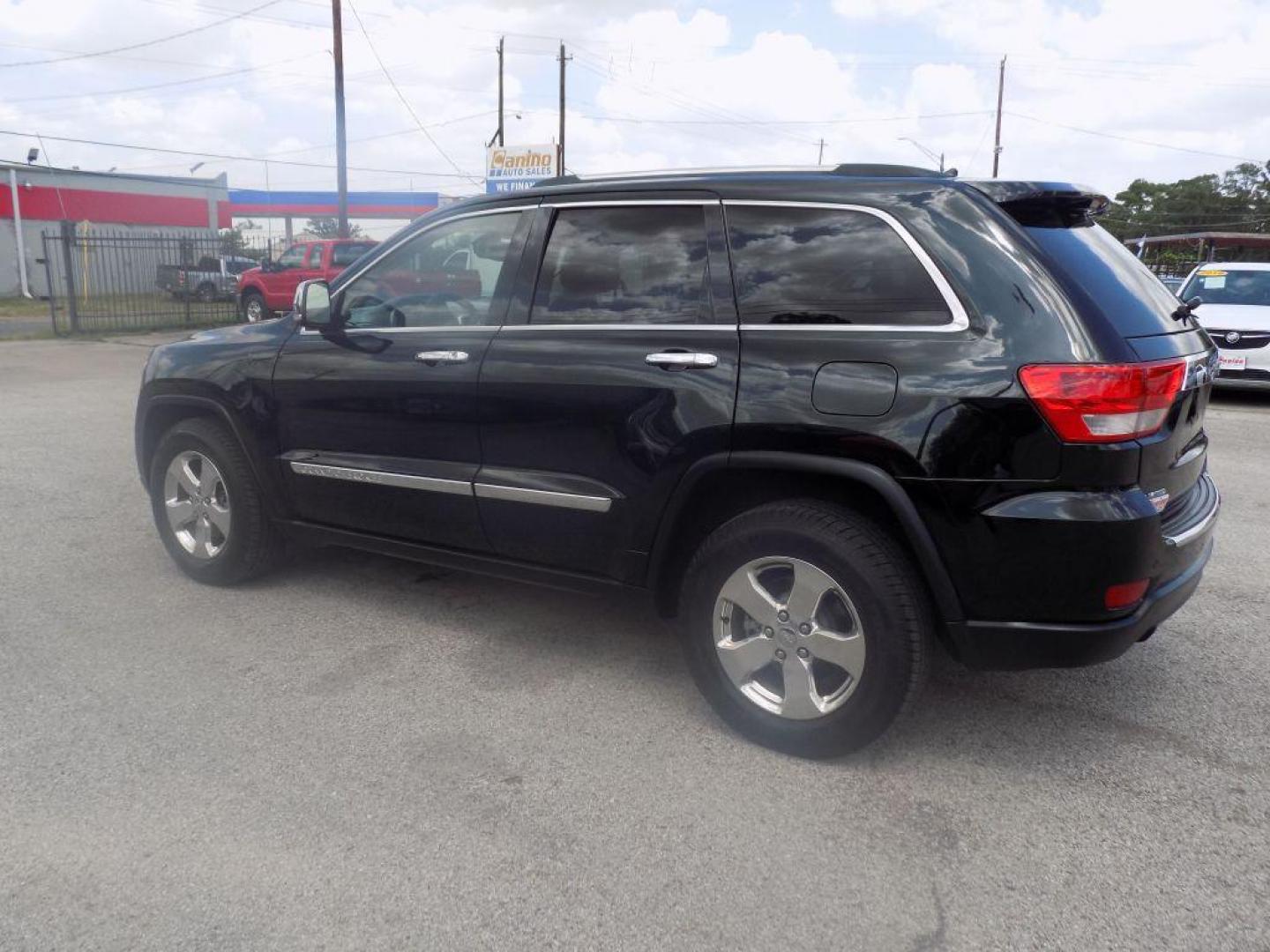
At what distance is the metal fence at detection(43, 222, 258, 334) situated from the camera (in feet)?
64.5

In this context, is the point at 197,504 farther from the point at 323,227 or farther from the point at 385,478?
the point at 323,227

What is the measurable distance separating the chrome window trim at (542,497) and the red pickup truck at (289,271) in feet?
56.7

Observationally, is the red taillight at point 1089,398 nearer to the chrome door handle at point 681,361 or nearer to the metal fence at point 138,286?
the chrome door handle at point 681,361

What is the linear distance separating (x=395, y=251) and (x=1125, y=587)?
301cm

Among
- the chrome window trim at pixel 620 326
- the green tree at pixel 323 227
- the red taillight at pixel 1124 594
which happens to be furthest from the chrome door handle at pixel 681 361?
the green tree at pixel 323 227

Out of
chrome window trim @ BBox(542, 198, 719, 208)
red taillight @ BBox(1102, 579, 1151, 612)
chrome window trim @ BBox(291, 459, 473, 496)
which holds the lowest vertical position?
chrome window trim @ BBox(291, 459, 473, 496)

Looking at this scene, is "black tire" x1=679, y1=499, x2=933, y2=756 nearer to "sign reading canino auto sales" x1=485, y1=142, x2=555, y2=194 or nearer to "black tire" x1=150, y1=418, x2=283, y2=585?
"black tire" x1=150, y1=418, x2=283, y2=585

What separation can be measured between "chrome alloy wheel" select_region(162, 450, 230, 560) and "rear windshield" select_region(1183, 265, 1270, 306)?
11189 mm

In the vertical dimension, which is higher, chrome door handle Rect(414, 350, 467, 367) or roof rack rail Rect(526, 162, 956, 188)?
roof rack rail Rect(526, 162, 956, 188)

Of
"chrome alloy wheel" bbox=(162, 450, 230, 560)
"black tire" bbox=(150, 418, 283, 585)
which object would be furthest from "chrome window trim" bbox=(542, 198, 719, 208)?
"chrome alloy wheel" bbox=(162, 450, 230, 560)

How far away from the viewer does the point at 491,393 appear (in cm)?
378

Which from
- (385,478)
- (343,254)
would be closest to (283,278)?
(343,254)

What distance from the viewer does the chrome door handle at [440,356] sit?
389 centimetres

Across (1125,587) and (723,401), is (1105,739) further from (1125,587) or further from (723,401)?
(723,401)
